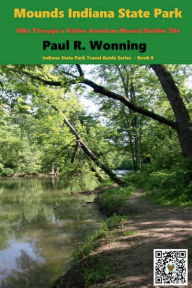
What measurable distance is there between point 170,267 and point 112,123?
21726 mm

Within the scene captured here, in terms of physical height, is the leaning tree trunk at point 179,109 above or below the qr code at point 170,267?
above

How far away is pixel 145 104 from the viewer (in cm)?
2331

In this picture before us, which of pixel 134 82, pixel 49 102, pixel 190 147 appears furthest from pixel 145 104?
pixel 190 147

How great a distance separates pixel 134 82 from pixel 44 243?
17.9 m

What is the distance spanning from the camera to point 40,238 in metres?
9.11

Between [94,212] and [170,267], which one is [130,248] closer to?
[170,267]

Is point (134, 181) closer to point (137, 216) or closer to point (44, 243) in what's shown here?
point (137, 216)

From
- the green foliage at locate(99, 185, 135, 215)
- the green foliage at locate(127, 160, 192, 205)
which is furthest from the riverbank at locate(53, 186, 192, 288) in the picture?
the green foliage at locate(99, 185, 135, 215)

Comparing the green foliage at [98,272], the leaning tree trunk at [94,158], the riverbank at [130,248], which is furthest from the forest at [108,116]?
the green foliage at [98,272]

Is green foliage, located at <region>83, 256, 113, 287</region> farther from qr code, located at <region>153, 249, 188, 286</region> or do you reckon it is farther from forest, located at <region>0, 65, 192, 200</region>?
forest, located at <region>0, 65, 192, 200</region>

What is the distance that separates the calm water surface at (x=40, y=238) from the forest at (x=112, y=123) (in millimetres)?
1109

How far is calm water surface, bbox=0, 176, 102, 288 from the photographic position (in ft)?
20.7

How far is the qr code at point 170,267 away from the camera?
3.78 metres

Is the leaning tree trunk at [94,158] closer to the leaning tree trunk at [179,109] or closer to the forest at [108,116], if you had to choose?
the forest at [108,116]
